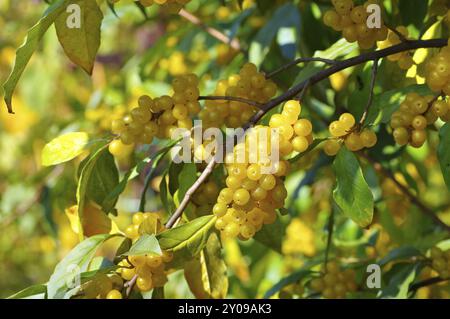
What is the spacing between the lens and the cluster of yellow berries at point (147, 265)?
1085mm

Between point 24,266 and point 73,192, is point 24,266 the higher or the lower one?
the lower one

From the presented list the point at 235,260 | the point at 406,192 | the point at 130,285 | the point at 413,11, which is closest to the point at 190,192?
the point at 130,285

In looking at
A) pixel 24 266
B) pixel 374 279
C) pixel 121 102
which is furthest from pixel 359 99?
pixel 24 266

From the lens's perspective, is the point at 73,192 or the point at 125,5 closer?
the point at 73,192

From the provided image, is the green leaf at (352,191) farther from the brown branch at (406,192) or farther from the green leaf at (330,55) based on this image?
the brown branch at (406,192)

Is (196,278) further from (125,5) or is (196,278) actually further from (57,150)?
(125,5)

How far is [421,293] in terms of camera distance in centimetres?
162

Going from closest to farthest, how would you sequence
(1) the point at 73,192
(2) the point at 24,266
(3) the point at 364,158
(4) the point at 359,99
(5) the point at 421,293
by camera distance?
(4) the point at 359,99 → (1) the point at 73,192 → (5) the point at 421,293 → (3) the point at 364,158 → (2) the point at 24,266

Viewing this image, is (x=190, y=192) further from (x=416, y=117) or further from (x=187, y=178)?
(x=416, y=117)

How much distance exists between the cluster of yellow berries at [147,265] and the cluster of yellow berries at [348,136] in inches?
10.9

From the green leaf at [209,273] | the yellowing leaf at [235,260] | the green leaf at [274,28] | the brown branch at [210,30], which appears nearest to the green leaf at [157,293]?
the green leaf at [209,273]

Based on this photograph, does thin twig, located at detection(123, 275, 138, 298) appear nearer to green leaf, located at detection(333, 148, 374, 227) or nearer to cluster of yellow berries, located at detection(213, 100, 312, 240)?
cluster of yellow berries, located at detection(213, 100, 312, 240)

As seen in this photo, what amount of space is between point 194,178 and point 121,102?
4.02 feet

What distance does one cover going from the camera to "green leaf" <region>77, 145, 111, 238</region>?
3.94 ft
